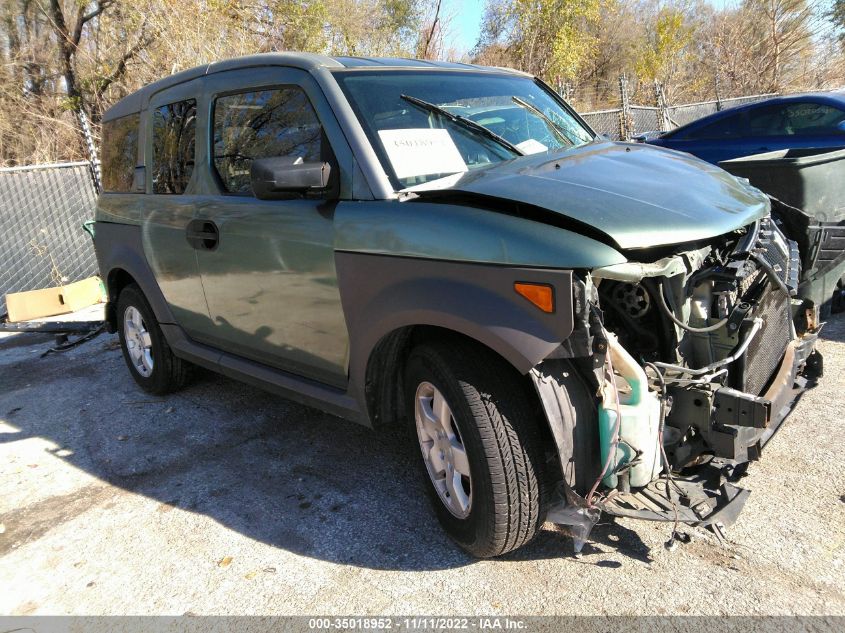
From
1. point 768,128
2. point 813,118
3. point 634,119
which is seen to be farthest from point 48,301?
point 634,119

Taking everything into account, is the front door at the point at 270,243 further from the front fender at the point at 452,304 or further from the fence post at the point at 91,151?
the fence post at the point at 91,151

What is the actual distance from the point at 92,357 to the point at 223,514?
3861 mm

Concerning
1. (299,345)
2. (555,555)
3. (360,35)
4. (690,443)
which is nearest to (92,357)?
(299,345)

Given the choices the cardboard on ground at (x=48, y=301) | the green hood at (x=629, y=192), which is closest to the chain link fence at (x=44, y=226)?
the cardboard on ground at (x=48, y=301)

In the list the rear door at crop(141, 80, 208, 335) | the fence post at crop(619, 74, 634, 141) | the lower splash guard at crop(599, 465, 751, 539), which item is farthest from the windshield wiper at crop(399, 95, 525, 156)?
the fence post at crop(619, 74, 634, 141)

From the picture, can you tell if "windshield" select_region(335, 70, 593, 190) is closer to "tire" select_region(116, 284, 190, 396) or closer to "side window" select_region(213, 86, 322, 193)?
"side window" select_region(213, 86, 322, 193)

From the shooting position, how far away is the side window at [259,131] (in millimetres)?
3152

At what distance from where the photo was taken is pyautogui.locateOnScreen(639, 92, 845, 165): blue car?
7043 mm

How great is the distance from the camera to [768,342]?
2.74 m

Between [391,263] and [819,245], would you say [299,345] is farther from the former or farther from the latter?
[819,245]

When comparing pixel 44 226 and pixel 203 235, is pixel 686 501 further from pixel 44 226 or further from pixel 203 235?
pixel 44 226

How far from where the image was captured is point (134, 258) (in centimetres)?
464

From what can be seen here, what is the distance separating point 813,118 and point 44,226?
1015cm

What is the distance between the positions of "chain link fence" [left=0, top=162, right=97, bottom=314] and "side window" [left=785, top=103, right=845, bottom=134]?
9543 millimetres
